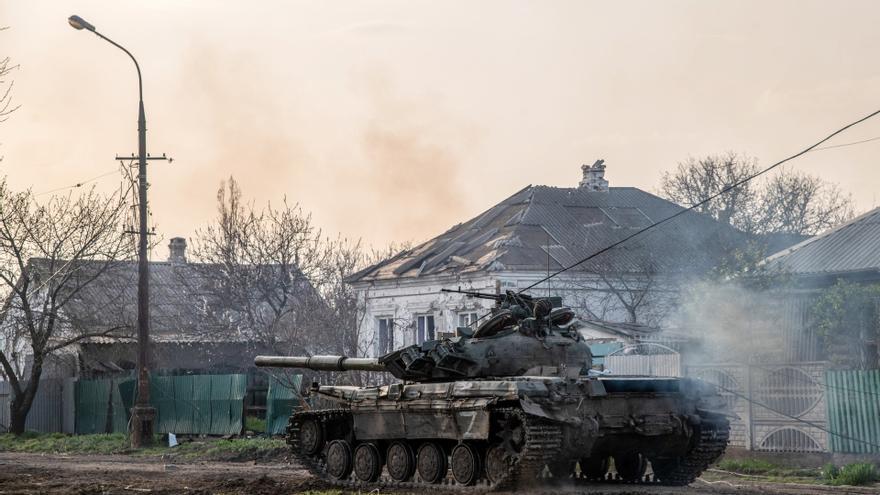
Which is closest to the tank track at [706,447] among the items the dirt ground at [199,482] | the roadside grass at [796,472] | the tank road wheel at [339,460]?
the dirt ground at [199,482]

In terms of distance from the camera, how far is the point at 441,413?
17.6m

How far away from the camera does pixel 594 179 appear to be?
46844mm

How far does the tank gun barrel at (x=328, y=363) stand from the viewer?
2003 centimetres

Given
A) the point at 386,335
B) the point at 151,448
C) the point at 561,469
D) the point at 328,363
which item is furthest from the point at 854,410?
the point at 386,335

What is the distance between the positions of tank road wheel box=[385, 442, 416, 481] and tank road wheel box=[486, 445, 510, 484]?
168 centimetres

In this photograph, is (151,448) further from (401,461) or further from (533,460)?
(533,460)

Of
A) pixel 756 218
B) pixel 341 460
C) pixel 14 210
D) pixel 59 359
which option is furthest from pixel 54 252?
pixel 756 218

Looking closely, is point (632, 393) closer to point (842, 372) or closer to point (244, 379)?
point (842, 372)

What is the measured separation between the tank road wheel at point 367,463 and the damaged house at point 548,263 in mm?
18185

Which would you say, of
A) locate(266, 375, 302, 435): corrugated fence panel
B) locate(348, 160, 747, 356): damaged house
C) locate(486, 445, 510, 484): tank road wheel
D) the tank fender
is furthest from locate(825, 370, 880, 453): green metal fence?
locate(348, 160, 747, 356): damaged house

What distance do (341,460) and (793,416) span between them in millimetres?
7357

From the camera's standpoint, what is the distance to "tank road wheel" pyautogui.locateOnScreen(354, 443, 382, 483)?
1916cm

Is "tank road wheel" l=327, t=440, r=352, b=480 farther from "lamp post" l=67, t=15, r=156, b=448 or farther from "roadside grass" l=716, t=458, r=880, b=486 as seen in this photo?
"lamp post" l=67, t=15, r=156, b=448

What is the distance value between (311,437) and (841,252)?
54.5ft
